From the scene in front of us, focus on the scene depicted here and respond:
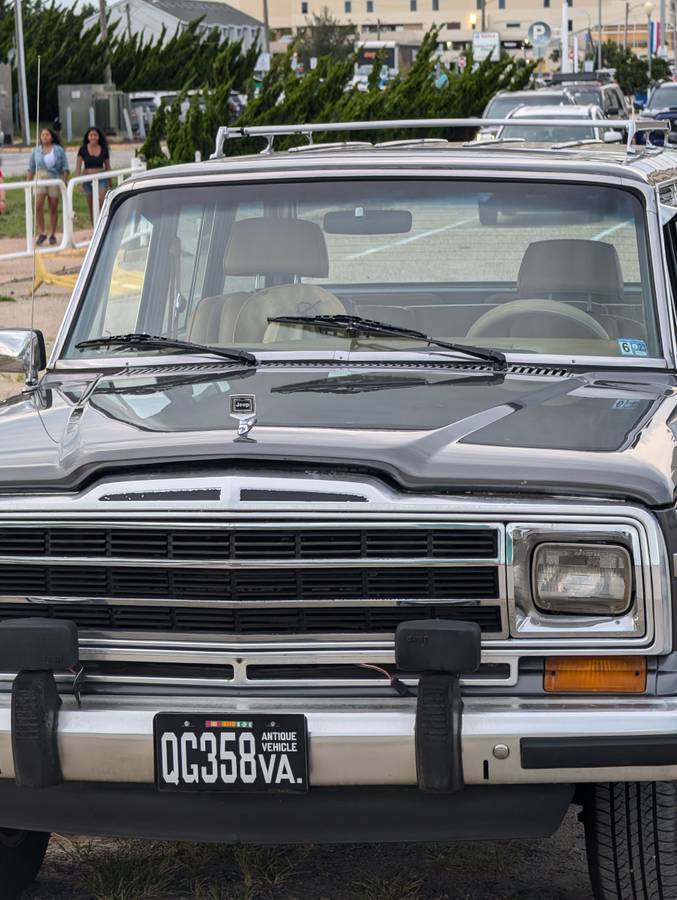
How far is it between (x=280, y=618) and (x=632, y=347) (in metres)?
1.63

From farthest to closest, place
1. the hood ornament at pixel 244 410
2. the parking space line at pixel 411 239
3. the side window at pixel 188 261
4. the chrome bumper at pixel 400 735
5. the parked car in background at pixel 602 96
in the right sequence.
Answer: the parked car in background at pixel 602 96 < the side window at pixel 188 261 < the parking space line at pixel 411 239 < the hood ornament at pixel 244 410 < the chrome bumper at pixel 400 735

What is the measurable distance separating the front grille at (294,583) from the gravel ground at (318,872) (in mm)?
980

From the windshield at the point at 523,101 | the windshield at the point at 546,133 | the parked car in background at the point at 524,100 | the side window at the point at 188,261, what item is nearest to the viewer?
the side window at the point at 188,261

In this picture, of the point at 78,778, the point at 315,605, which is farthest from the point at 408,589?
the point at 78,778

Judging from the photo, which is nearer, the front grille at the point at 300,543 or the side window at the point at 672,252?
the front grille at the point at 300,543

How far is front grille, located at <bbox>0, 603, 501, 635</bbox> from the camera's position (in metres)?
3.50

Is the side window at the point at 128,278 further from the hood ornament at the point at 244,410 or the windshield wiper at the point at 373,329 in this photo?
the hood ornament at the point at 244,410

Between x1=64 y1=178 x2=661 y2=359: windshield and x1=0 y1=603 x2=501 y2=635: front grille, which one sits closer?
Answer: x1=0 y1=603 x2=501 y2=635: front grille

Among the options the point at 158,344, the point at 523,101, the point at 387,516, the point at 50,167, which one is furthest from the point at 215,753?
the point at 523,101

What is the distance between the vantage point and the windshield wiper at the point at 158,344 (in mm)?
4621

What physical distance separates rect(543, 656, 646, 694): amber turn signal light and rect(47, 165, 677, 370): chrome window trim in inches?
53.8

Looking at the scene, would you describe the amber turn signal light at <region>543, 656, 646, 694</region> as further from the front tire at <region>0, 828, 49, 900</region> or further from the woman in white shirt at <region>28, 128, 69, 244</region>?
the woman in white shirt at <region>28, 128, 69, 244</region>

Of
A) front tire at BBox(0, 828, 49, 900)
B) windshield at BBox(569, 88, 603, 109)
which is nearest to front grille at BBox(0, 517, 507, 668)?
front tire at BBox(0, 828, 49, 900)

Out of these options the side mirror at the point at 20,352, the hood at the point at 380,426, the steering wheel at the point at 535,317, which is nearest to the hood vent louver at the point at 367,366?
the hood at the point at 380,426
